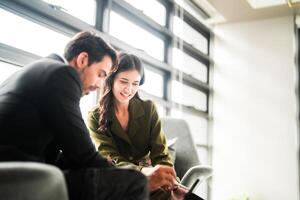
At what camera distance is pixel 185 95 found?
3.35m

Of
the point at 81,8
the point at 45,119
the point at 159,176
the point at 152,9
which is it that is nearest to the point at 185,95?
the point at 152,9

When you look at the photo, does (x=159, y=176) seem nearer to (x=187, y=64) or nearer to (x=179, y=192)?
(x=179, y=192)

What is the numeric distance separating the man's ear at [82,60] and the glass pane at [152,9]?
1.42 metres

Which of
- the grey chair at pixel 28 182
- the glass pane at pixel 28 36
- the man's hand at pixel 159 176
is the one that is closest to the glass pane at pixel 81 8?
the glass pane at pixel 28 36

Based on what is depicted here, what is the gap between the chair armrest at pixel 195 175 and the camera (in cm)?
161

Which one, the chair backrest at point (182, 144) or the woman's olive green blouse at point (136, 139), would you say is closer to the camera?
the woman's olive green blouse at point (136, 139)

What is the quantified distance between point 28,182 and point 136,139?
1.10 m

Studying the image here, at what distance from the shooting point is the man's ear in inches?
45.9

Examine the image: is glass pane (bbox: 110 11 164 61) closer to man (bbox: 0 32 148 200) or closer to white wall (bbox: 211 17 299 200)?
white wall (bbox: 211 17 299 200)

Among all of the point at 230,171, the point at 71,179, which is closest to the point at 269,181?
the point at 230,171

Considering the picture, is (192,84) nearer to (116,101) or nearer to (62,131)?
(116,101)

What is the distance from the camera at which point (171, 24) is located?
3.11 meters

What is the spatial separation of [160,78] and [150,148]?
1449 mm

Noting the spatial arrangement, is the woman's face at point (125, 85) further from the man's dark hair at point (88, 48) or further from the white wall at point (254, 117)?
the white wall at point (254, 117)
